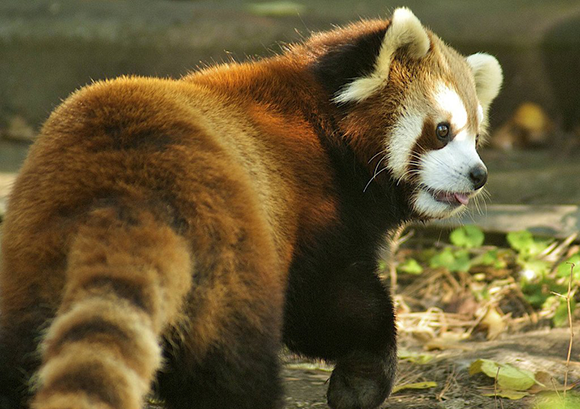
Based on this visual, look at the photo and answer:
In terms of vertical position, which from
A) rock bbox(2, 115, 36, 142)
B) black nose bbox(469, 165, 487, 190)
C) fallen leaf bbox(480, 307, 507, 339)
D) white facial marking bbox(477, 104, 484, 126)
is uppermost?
rock bbox(2, 115, 36, 142)

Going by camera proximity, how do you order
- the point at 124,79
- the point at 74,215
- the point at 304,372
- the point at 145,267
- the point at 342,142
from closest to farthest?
the point at 145,267, the point at 74,215, the point at 124,79, the point at 342,142, the point at 304,372

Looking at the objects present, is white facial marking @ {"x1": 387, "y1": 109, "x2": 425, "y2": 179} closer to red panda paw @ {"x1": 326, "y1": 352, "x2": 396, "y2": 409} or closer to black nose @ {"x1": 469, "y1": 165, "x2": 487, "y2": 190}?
black nose @ {"x1": 469, "y1": 165, "x2": 487, "y2": 190}

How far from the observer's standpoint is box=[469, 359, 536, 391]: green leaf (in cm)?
336

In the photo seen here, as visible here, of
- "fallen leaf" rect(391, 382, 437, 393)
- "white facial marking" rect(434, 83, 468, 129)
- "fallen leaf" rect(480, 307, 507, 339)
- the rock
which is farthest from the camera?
the rock

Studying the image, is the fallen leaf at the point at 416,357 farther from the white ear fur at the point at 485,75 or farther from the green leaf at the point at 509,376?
the white ear fur at the point at 485,75

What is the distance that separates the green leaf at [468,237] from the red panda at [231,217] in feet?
4.62

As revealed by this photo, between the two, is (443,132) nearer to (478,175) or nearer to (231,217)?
(478,175)

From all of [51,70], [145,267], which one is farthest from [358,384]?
[51,70]

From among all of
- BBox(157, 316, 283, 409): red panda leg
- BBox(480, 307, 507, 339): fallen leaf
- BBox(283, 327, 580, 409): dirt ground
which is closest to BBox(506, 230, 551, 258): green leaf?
BBox(480, 307, 507, 339): fallen leaf

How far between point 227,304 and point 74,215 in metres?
0.52

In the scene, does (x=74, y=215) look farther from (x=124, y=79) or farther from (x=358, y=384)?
(x=358, y=384)

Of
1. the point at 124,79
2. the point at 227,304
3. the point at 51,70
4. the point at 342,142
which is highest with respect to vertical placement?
the point at 51,70

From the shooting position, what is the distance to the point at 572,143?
679cm

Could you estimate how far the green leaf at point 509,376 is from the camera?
3357 mm
